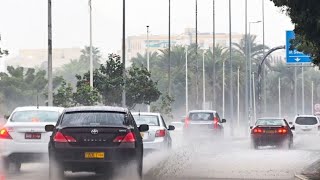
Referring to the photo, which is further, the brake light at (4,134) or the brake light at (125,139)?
the brake light at (4,134)

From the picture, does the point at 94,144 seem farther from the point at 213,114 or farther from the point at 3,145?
the point at 213,114

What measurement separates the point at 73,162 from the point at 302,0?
7.01m

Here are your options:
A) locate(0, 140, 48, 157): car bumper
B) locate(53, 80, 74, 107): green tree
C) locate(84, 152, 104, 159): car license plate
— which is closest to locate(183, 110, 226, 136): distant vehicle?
locate(53, 80, 74, 107): green tree

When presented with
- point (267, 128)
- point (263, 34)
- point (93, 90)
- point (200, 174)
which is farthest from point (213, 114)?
point (263, 34)

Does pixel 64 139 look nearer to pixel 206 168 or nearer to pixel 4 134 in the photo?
pixel 4 134

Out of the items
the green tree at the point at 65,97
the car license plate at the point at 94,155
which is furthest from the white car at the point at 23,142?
the green tree at the point at 65,97

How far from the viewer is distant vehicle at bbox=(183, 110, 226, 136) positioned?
43781 mm

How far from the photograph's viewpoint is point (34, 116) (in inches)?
900

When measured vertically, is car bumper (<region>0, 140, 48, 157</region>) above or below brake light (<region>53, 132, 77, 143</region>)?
below

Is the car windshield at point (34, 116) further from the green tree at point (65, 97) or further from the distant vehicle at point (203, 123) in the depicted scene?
the green tree at point (65, 97)

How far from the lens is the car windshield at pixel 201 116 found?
145 ft

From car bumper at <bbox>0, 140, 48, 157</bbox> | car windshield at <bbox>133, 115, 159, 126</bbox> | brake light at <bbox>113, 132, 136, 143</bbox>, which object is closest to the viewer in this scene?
brake light at <bbox>113, 132, 136, 143</bbox>

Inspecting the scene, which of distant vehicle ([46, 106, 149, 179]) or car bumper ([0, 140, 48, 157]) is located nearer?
distant vehicle ([46, 106, 149, 179])

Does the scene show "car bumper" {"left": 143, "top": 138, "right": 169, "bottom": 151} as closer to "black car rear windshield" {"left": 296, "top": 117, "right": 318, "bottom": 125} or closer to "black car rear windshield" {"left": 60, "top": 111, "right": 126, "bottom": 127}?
"black car rear windshield" {"left": 60, "top": 111, "right": 126, "bottom": 127}
